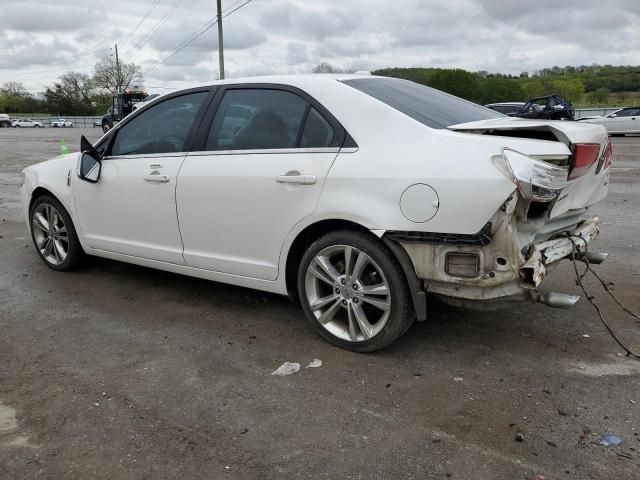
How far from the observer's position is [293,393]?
124 inches

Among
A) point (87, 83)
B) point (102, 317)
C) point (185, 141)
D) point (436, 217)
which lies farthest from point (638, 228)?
point (87, 83)

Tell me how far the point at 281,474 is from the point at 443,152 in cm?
181

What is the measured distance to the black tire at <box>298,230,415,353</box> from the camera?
131 inches

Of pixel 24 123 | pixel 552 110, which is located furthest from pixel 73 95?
pixel 552 110

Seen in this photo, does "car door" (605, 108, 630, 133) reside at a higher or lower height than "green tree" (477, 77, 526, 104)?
lower

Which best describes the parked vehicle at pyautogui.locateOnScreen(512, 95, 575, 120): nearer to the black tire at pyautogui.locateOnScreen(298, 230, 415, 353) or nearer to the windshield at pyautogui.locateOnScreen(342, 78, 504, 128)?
the windshield at pyautogui.locateOnScreen(342, 78, 504, 128)

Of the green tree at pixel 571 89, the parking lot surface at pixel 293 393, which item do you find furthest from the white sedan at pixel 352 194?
the green tree at pixel 571 89

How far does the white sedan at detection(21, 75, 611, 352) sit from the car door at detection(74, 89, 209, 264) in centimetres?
1

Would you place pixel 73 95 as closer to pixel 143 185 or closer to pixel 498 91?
pixel 498 91

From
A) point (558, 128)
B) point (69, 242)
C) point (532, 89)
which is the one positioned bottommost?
point (69, 242)

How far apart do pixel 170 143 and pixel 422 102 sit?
1.87 m

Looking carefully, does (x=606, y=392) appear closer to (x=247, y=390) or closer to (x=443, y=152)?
(x=443, y=152)

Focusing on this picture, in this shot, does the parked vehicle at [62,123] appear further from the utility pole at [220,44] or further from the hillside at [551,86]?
the utility pole at [220,44]

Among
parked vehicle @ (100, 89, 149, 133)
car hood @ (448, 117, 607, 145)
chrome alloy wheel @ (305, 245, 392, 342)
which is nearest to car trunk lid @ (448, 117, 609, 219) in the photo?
car hood @ (448, 117, 607, 145)
